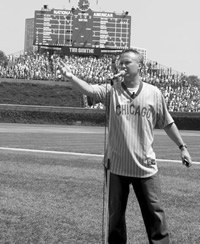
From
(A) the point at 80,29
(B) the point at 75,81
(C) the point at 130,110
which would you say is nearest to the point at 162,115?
(C) the point at 130,110

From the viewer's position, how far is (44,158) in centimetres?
1642

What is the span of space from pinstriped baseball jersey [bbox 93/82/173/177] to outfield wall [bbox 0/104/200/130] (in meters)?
49.4

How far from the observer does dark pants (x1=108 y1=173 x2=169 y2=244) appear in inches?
228

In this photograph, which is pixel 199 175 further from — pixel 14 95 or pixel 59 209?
pixel 14 95

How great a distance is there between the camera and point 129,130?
224 inches

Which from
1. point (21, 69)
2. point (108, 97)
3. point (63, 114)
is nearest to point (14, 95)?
point (21, 69)

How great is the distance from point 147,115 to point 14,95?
207 ft

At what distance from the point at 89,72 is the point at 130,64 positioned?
6700 cm

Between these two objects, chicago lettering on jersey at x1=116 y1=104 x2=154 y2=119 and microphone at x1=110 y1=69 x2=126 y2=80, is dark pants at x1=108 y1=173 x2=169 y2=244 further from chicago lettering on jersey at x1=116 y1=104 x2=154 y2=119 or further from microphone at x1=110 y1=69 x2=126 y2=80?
microphone at x1=110 y1=69 x2=126 y2=80

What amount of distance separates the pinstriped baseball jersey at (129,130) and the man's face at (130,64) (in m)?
0.18

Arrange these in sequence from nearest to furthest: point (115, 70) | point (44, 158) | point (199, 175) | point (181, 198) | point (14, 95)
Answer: point (115, 70) → point (181, 198) → point (199, 175) → point (44, 158) → point (14, 95)

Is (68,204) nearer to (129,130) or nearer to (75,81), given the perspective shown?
(129,130)

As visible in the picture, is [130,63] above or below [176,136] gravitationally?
above

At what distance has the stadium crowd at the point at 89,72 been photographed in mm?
70062
